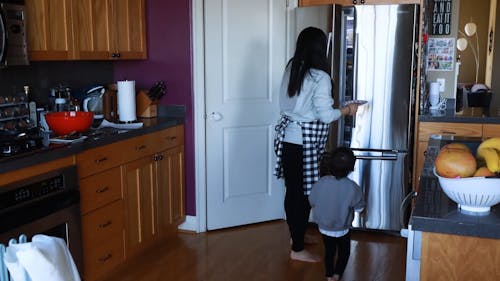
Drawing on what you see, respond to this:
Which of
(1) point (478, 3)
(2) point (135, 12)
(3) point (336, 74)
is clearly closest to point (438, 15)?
(3) point (336, 74)

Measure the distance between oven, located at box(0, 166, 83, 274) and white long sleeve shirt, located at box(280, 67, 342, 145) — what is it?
1.31 meters

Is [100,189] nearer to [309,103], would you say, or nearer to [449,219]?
[309,103]

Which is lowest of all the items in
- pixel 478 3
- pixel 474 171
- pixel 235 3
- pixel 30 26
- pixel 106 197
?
pixel 106 197

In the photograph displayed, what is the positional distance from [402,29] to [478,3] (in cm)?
748

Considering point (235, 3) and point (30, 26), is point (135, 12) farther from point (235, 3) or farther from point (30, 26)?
point (30, 26)

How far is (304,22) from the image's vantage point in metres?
3.82

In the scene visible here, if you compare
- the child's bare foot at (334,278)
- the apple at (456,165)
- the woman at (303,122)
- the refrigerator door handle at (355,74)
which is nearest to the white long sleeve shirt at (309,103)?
the woman at (303,122)

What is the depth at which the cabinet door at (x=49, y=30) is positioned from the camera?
2838mm

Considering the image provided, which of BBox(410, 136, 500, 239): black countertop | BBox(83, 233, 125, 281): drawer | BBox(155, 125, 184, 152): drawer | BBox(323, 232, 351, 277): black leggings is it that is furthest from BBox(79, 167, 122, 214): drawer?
BBox(410, 136, 500, 239): black countertop

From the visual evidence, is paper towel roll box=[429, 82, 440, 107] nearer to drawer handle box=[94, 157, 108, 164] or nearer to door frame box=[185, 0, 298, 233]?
door frame box=[185, 0, 298, 233]

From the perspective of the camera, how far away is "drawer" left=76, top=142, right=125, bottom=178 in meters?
2.81

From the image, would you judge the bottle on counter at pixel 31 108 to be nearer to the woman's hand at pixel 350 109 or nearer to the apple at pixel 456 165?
the woman's hand at pixel 350 109

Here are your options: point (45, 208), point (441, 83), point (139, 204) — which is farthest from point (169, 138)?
point (441, 83)

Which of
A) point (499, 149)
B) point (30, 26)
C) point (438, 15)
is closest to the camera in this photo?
point (499, 149)
